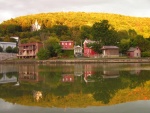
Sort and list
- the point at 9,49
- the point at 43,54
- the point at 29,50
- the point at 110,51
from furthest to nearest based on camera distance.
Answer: the point at 9,49
the point at 29,50
the point at 110,51
the point at 43,54

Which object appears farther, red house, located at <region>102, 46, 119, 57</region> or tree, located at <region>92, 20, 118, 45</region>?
tree, located at <region>92, 20, 118, 45</region>

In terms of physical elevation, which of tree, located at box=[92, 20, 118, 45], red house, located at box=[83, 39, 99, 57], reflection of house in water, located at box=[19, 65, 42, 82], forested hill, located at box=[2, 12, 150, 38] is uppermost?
forested hill, located at box=[2, 12, 150, 38]

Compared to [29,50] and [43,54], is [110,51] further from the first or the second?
[29,50]

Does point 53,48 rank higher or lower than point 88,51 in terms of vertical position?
higher

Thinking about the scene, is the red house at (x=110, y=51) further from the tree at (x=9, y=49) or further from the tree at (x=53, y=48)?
the tree at (x=9, y=49)

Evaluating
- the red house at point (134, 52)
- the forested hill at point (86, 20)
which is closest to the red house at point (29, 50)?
the red house at point (134, 52)

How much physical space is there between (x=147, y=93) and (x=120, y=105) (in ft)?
10.6

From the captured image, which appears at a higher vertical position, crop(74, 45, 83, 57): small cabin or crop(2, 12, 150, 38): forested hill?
crop(2, 12, 150, 38): forested hill

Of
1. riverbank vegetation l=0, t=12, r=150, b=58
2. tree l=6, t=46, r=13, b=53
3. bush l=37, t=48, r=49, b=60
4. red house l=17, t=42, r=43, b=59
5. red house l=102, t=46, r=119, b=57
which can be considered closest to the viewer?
bush l=37, t=48, r=49, b=60

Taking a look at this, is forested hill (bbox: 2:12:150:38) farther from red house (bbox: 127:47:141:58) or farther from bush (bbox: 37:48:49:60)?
bush (bbox: 37:48:49:60)

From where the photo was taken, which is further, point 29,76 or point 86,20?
point 86,20

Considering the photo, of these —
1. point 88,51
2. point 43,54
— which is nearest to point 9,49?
point 43,54

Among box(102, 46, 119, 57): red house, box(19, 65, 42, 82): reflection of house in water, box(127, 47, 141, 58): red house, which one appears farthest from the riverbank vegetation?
box(19, 65, 42, 82): reflection of house in water

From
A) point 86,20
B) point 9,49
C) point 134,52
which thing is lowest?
point 134,52
